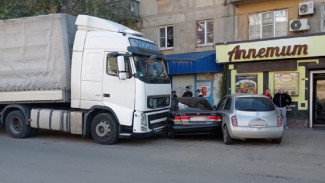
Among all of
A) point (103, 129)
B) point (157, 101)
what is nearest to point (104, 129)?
point (103, 129)

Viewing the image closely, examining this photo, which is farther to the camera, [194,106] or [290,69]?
[290,69]

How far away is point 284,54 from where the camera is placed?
12.8 metres

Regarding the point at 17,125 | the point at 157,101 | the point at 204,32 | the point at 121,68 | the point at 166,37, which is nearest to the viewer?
the point at 121,68

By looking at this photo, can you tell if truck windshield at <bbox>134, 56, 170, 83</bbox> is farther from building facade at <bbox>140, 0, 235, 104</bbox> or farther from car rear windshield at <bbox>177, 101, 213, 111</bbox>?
building facade at <bbox>140, 0, 235, 104</bbox>

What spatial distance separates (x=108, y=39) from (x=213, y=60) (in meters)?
7.32

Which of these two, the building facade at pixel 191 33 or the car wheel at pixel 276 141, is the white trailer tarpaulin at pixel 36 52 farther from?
Answer: the car wheel at pixel 276 141

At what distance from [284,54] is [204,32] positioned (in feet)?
15.7

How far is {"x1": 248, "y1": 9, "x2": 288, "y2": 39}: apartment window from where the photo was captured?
1412 centimetres

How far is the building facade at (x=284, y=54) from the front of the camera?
12594 millimetres

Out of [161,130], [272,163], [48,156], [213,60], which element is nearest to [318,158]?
[272,163]

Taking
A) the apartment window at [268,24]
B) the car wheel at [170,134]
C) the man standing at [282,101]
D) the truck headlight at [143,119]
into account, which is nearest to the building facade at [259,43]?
the apartment window at [268,24]

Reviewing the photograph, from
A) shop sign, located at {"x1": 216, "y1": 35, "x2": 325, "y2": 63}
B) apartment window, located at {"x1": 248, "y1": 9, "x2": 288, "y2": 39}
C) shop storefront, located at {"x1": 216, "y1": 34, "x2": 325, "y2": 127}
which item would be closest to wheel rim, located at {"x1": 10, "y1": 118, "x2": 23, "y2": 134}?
shop sign, located at {"x1": 216, "y1": 35, "x2": 325, "y2": 63}

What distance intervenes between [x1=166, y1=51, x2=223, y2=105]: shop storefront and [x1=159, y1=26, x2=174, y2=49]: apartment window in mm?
1184

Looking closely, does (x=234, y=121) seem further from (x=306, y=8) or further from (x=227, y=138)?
(x=306, y=8)
